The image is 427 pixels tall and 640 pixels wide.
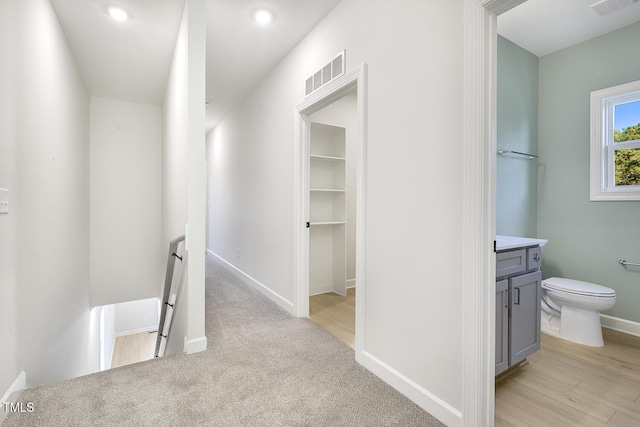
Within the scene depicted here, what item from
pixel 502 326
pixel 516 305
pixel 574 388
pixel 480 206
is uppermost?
pixel 480 206

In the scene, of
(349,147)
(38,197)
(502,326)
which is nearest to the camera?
(502,326)

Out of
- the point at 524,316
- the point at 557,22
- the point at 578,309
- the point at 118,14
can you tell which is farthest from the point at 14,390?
the point at 557,22

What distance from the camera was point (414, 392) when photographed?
1.69 meters

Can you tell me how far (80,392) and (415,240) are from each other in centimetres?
210

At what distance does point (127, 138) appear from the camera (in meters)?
4.64

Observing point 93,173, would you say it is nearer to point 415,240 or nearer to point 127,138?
point 127,138

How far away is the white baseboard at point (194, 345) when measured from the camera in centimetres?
220

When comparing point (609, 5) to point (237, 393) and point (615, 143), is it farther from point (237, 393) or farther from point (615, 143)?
point (237, 393)

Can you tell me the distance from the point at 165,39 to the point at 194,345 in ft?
9.18

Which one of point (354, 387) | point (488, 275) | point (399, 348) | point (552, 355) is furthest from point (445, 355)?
point (552, 355)

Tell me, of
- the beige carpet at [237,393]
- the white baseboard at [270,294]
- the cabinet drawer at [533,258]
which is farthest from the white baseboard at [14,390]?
the cabinet drawer at [533,258]

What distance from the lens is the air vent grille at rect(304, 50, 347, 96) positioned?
232 centimetres

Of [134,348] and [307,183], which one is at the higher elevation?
[307,183]

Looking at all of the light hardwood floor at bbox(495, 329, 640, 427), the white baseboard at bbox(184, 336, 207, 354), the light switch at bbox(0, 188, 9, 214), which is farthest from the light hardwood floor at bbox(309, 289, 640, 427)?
the light switch at bbox(0, 188, 9, 214)
